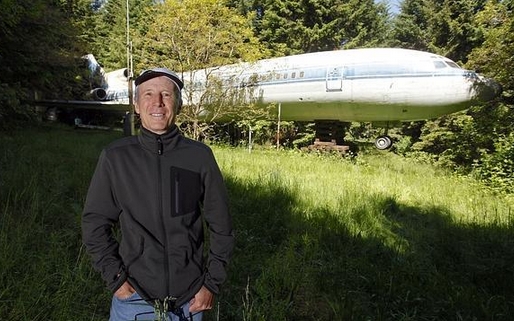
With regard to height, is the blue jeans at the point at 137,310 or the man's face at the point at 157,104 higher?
the man's face at the point at 157,104

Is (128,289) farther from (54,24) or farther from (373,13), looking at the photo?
(373,13)

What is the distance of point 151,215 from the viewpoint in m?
1.63

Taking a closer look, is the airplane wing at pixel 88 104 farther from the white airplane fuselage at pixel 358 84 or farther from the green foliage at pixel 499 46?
the green foliage at pixel 499 46

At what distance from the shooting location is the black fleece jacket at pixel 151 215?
1626 mm

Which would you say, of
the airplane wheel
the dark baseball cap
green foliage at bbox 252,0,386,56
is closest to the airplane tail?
green foliage at bbox 252,0,386,56

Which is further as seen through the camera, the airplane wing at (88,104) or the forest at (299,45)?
the airplane wing at (88,104)

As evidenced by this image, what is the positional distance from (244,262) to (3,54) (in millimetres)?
11678

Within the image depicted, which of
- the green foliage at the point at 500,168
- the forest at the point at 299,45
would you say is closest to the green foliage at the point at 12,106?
the forest at the point at 299,45

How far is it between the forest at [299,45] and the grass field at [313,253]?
10.6 ft

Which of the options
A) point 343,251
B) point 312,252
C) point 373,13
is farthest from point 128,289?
point 373,13

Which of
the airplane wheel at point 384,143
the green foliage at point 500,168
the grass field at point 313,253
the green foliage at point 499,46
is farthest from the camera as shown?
the airplane wheel at point 384,143

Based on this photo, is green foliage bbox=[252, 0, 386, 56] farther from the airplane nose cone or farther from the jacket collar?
the jacket collar

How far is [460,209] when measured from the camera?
6.18 meters

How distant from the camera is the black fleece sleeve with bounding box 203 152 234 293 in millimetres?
1690
